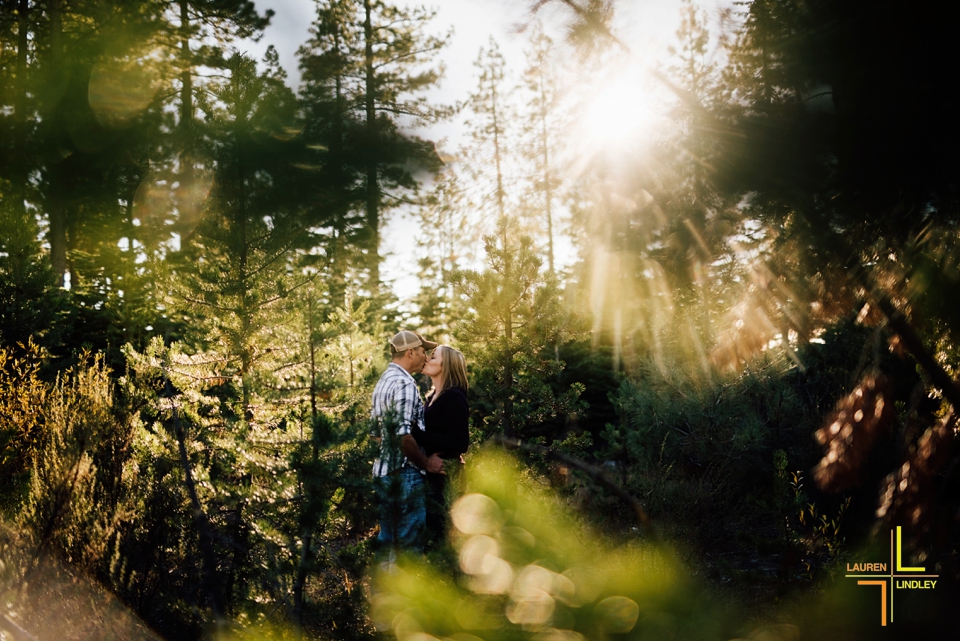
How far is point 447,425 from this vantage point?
12.9 ft

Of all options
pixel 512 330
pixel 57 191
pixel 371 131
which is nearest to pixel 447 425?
pixel 512 330

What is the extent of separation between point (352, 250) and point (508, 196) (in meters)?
8.15

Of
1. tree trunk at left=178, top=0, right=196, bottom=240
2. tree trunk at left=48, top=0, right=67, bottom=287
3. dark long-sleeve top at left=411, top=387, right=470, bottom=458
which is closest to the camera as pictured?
dark long-sleeve top at left=411, top=387, right=470, bottom=458

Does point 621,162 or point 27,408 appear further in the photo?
point 27,408

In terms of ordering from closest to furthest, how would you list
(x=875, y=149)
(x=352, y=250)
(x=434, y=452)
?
(x=875, y=149) < (x=434, y=452) < (x=352, y=250)

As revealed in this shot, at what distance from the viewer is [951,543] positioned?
2.12 m

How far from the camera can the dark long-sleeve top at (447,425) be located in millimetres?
3754

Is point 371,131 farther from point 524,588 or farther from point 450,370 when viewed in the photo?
point 524,588

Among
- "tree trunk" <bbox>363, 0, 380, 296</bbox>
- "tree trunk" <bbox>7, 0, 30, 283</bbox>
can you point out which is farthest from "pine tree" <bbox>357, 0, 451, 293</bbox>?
"tree trunk" <bbox>7, 0, 30, 283</bbox>

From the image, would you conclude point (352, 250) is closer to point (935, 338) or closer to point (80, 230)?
point (80, 230)

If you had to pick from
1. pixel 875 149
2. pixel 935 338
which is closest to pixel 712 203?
pixel 875 149

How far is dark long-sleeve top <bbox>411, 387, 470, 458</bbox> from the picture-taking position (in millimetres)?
3754

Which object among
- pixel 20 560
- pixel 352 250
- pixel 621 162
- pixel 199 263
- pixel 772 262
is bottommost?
pixel 20 560

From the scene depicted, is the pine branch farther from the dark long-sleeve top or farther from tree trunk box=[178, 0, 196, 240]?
tree trunk box=[178, 0, 196, 240]
